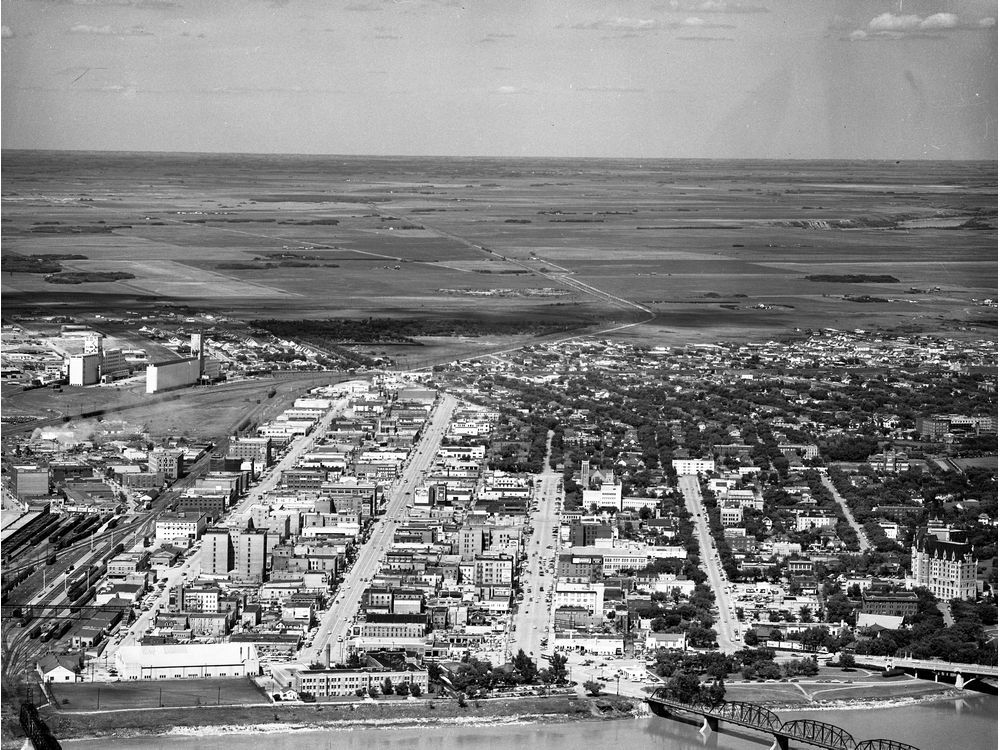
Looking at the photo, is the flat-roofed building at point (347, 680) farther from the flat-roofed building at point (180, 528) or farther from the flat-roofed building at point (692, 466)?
the flat-roofed building at point (692, 466)

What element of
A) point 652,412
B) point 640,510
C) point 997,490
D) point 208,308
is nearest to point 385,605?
point 640,510

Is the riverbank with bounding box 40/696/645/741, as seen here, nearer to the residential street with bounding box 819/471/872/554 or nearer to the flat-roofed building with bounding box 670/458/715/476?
the residential street with bounding box 819/471/872/554

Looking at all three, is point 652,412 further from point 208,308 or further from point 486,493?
point 208,308

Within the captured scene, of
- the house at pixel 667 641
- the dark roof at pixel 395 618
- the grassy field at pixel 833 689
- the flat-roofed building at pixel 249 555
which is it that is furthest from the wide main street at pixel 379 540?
the grassy field at pixel 833 689

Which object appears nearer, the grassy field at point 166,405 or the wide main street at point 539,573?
the wide main street at point 539,573

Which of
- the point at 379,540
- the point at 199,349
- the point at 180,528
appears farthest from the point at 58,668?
the point at 199,349

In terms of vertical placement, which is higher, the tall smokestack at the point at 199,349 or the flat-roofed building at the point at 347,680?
the tall smokestack at the point at 199,349
